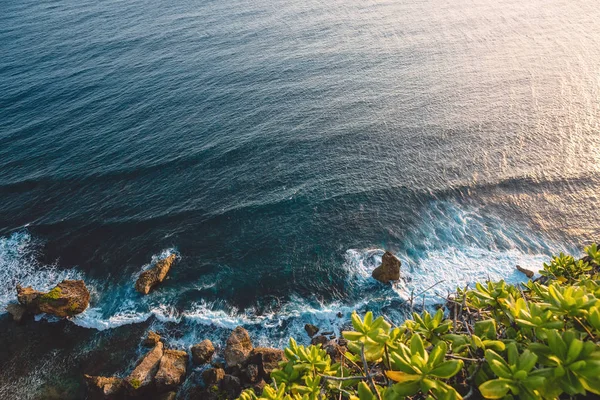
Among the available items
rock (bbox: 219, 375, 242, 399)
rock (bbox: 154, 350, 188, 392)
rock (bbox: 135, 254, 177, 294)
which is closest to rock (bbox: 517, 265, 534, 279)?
rock (bbox: 219, 375, 242, 399)

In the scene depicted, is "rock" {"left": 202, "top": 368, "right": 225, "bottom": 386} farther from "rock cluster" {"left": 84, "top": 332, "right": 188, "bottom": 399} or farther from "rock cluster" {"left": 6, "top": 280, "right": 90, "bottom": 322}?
"rock cluster" {"left": 6, "top": 280, "right": 90, "bottom": 322}

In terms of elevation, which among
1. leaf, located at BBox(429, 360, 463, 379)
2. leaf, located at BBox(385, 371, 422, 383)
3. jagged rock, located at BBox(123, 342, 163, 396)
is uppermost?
leaf, located at BBox(429, 360, 463, 379)

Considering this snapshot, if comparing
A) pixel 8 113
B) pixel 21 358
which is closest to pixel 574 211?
pixel 21 358

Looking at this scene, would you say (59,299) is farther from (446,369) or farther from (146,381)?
(446,369)

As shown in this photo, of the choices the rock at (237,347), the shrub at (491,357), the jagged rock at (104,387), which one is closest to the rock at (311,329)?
the rock at (237,347)

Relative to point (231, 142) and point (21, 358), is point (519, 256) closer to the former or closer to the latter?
point (231, 142)

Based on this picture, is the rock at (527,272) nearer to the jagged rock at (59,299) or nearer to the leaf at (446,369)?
the leaf at (446,369)
